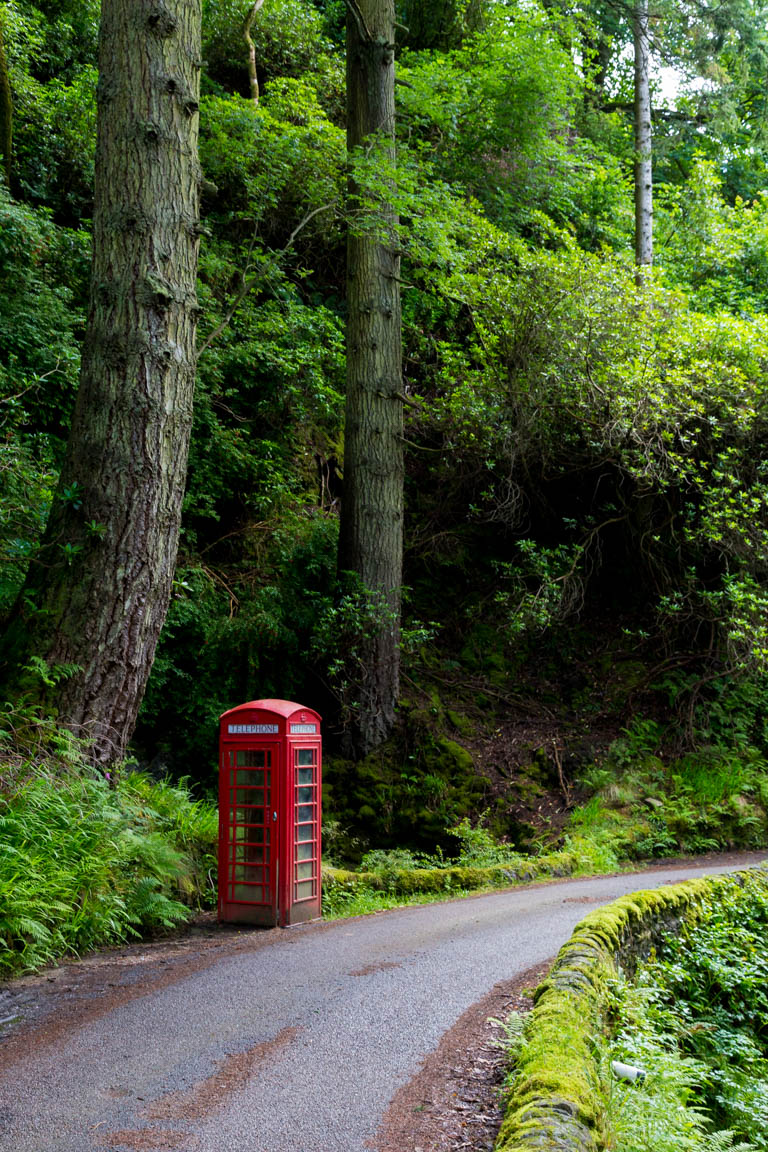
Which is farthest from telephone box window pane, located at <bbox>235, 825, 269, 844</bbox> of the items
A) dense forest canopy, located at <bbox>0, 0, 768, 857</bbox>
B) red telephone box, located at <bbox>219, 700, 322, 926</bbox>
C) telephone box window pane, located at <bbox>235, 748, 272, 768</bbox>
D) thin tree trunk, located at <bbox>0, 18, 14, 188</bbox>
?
thin tree trunk, located at <bbox>0, 18, 14, 188</bbox>

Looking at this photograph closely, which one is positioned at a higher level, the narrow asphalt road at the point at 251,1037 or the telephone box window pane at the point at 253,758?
the telephone box window pane at the point at 253,758

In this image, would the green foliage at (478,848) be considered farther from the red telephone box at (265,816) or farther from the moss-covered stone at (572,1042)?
the moss-covered stone at (572,1042)

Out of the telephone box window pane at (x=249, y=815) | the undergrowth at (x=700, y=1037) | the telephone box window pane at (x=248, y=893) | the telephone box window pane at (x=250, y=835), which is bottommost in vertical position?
the undergrowth at (x=700, y=1037)

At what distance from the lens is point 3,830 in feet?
20.5

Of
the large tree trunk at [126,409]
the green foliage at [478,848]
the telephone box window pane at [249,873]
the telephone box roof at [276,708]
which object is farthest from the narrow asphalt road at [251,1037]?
the green foliage at [478,848]

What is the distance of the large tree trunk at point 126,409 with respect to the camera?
7664 millimetres

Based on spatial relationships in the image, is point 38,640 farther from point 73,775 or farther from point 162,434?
point 162,434

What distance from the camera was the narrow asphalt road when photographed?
3.63m

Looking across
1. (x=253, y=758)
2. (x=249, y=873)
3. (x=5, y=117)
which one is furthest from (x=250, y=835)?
(x=5, y=117)

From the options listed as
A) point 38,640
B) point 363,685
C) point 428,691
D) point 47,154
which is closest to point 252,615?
point 363,685

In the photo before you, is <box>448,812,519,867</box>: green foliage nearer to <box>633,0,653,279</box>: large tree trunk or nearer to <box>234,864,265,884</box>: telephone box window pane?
<box>234,864,265,884</box>: telephone box window pane

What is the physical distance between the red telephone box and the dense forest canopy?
354cm

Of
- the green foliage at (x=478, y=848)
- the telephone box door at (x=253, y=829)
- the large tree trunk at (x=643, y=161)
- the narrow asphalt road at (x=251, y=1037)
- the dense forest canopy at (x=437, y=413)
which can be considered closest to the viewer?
the narrow asphalt road at (x=251, y=1037)

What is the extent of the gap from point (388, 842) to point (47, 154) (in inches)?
467
